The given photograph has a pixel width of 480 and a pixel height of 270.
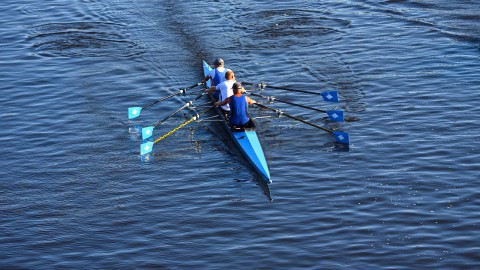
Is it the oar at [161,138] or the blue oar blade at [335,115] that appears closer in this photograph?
the oar at [161,138]

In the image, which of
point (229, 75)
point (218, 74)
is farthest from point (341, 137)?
point (218, 74)

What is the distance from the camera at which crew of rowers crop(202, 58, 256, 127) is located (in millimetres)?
26250

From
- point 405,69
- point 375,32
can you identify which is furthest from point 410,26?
point 405,69

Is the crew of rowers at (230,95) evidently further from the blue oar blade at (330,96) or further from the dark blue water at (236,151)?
the blue oar blade at (330,96)

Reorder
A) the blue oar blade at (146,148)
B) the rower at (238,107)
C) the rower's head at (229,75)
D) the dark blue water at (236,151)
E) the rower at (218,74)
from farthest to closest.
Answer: the rower at (218,74) < the rower's head at (229,75) < the rower at (238,107) < the blue oar blade at (146,148) < the dark blue water at (236,151)

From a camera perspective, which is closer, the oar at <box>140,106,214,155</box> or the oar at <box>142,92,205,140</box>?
the oar at <box>140,106,214,155</box>

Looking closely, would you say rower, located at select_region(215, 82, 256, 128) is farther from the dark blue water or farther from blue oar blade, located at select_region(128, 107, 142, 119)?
blue oar blade, located at select_region(128, 107, 142, 119)

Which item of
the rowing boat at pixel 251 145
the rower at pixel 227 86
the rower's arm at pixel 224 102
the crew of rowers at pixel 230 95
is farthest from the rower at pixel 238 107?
the rower at pixel 227 86

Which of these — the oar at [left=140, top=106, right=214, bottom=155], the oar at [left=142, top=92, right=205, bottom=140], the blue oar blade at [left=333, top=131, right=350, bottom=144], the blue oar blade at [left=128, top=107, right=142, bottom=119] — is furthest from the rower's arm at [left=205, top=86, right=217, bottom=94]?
the blue oar blade at [left=333, top=131, right=350, bottom=144]

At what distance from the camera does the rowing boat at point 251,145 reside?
23.9 m

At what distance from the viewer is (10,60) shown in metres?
35.8

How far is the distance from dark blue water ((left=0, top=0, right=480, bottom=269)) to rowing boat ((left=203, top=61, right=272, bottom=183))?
0.40 m

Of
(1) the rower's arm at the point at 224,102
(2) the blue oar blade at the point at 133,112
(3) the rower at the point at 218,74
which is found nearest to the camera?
(1) the rower's arm at the point at 224,102

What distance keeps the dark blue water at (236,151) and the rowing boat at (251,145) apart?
40cm
